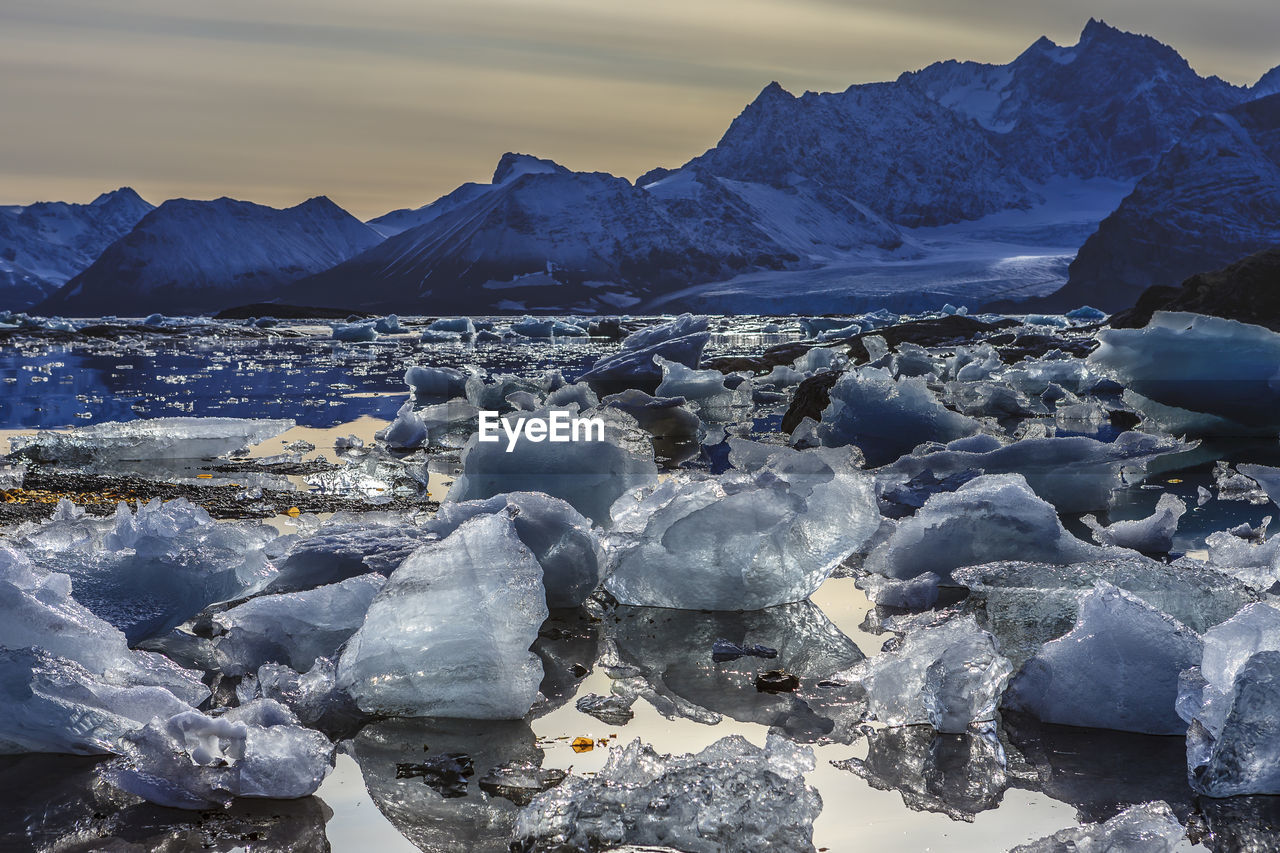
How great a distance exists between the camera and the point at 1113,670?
2.44 m

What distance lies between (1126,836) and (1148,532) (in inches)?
99.9

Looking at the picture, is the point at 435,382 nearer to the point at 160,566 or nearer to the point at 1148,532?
the point at 1148,532

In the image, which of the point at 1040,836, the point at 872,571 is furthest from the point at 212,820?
the point at 872,571

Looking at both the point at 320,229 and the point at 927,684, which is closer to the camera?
the point at 927,684

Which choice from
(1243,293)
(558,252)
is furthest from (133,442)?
(558,252)

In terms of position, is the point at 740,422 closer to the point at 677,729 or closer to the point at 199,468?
the point at 199,468

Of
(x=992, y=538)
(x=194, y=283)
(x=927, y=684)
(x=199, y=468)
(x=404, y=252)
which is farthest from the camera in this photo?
(x=194, y=283)

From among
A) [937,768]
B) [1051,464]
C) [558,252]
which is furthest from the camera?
[558,252]

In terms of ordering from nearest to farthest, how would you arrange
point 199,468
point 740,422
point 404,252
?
point 199,468 → point 740,422 → point 404,252

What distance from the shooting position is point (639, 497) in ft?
12.9

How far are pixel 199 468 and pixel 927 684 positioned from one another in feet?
15.5

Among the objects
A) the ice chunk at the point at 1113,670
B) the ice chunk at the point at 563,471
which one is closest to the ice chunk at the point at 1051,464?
the ice chunk at the point at 563,471

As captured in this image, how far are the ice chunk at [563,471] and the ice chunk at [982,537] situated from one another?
101 cm

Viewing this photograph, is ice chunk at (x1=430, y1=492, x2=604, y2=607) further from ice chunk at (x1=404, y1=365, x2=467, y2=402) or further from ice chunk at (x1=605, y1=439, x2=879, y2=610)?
ice chunk at (x1=404, y1=365, x2=467, y2=402)
